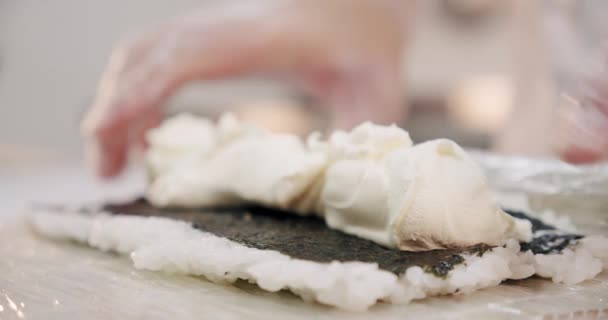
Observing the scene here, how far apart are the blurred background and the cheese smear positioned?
2.3 inches

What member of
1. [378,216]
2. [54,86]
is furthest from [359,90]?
[54,86]

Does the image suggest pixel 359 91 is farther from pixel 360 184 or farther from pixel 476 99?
pixel 476 99

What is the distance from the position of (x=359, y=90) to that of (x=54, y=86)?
90.6 inches

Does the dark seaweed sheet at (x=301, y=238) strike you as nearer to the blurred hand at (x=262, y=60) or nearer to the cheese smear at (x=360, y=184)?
the cheese smear at (x=360, y=184)

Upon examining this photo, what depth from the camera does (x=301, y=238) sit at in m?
0.67

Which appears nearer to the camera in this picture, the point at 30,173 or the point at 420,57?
the point at 30,173

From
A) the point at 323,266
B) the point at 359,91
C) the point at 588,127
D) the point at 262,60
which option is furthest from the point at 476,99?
the point at 323,266

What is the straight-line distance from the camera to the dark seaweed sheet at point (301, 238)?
0.57m

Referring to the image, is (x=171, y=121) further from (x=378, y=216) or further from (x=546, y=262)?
(x=546, y=262)

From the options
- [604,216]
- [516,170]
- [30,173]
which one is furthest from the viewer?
[30,173]

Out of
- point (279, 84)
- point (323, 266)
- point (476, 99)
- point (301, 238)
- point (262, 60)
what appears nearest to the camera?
point (323, 266)

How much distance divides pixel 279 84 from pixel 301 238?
3.39 metres

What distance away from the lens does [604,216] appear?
0.79 meters

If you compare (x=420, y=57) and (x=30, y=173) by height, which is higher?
(x=420, y=57)
